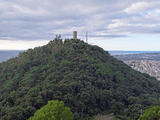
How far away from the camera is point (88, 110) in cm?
Result: 2397

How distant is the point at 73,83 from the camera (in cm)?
2538

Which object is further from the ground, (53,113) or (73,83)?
(73,83)

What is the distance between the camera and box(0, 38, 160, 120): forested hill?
75.5ft

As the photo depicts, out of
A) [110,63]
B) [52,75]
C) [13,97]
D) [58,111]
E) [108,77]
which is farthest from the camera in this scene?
[110,63]

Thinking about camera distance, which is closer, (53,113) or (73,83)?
(53,113)

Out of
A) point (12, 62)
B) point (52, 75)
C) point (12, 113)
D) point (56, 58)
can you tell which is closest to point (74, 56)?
point (56, 58)

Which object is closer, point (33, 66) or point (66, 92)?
point (66, 92)

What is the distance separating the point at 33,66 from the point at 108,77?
38.0 ft

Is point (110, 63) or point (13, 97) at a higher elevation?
point (110, 63)

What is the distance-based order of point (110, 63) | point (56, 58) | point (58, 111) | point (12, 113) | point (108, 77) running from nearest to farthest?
point (58, 111)
point (12, 113)
point (108, 77)
point (56, 58)
point (110, 63)

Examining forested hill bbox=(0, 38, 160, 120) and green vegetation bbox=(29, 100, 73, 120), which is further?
forested hill bbox=(0, 38, 160, 120)

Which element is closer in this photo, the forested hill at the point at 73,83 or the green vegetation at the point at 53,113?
the green vegetation at the point at 53,113

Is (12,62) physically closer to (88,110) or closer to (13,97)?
(13,97)

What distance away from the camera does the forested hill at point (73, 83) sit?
23.0 meters
